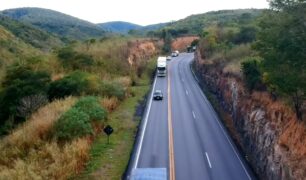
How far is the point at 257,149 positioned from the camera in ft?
96.0

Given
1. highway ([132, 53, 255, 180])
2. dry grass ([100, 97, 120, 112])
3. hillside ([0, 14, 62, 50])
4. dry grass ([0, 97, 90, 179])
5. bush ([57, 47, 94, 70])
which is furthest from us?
hillside ([0, 14, 62, 50])

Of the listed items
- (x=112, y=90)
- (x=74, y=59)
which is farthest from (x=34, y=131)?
(x=74, y=59)

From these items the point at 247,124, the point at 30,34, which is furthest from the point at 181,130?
the point at 30,34

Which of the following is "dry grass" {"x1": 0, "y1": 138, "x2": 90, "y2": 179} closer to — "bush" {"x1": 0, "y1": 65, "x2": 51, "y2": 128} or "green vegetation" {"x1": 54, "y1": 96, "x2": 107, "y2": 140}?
"green vegetation" {"x1": 54, "y1": 96, "x2": 107, "y2": 140}

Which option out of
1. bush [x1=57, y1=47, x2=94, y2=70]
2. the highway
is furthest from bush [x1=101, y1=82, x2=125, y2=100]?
bush [x1=57, y1=47, x2=94, y2=70]

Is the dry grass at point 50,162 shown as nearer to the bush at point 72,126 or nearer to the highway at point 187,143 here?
the bush at point 72,126

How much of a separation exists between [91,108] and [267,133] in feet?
52.0

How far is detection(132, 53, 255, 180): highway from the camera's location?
95.4 feet

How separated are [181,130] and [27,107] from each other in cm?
1522

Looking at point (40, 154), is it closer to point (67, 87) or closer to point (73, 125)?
→ point (73, 125)

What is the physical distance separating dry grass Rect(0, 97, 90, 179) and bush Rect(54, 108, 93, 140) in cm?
75

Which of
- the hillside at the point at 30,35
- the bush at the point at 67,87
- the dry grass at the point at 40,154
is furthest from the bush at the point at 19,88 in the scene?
the hillside at the point at 30,35

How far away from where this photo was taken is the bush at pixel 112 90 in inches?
1845

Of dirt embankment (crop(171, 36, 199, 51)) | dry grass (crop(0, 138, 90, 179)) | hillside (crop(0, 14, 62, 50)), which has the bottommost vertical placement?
dry grass (crop(0, 138, 90, 179))
